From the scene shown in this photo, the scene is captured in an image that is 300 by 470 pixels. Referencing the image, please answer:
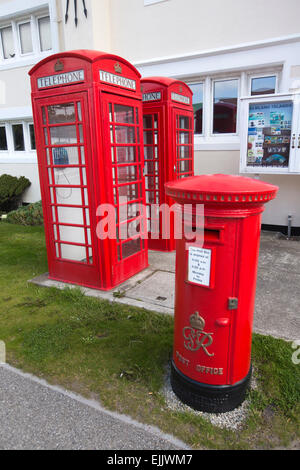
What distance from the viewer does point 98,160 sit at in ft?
12.9

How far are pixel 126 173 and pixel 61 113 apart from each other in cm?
110

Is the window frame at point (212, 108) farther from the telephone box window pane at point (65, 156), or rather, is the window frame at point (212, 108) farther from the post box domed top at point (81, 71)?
the telephone box window pane at point (65, 156)

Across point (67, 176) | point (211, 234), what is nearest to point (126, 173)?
point (67, 176)

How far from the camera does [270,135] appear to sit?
6.12 metres

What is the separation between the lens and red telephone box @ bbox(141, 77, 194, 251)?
536 centimetres

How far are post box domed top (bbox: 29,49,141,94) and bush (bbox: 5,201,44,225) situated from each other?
5188 mm

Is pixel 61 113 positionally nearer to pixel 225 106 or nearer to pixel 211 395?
pixel 211 395

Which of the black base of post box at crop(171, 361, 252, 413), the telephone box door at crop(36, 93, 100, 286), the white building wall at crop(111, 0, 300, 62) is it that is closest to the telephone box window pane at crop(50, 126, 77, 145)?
the telephone box door at crop(36, 93, 100, 286)

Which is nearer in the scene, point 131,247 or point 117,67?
point 117,67

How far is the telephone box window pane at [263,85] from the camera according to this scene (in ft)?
21.9

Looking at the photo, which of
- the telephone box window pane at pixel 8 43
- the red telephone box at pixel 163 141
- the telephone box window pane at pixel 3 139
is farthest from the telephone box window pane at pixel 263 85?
the telephone box window pane at pixel 3 139

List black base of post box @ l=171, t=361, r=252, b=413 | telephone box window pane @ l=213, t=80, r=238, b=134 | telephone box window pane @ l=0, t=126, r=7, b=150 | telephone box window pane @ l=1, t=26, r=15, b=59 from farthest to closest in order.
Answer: telephone box window pane @ l=0, t=126, r=7, b=150
telephone box window pane @ l=1, t=26, r=15, b=59
telephone box window pane @ l=213, t=80, r=238, b=134
black base of post box @ l=171, t=361, r=252, b=413

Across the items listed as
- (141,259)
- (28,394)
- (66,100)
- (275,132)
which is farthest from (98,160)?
(275,132)

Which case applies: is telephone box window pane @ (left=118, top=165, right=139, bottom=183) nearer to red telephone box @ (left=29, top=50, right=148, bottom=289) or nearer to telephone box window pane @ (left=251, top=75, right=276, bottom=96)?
red telephone box @ (left=29, top=50, right=148, bottom=289)
